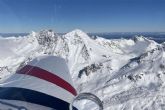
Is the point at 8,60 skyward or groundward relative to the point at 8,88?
skyward

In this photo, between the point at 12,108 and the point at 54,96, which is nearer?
the point at 12,108

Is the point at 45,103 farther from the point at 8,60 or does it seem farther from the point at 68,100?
the point at 8,60

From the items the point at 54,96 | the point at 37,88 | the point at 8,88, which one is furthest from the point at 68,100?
the point at 8,88

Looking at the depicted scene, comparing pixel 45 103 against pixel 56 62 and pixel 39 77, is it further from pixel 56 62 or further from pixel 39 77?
pixel 56 62

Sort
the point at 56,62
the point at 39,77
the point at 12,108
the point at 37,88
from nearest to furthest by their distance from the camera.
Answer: the point at 12,108 < the point at 37,88 < the point at 39,77 < the point at 56,62

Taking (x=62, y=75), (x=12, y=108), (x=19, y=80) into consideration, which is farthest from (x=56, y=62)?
(x=12, y=108)

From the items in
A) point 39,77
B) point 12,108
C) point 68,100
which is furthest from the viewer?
point 39,77
